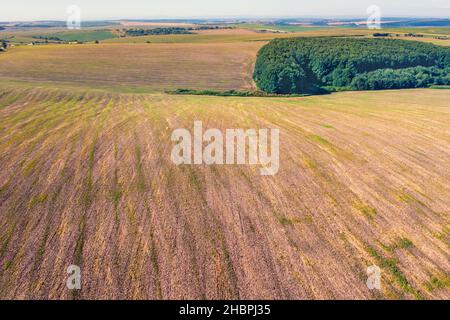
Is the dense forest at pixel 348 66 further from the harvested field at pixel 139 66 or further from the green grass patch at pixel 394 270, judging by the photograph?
the green grass patch at pixel 394 270

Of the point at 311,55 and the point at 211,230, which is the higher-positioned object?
the point at 311,55

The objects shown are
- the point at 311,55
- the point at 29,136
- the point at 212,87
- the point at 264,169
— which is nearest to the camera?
the point at 264,169

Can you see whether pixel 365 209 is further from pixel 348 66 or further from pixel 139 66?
pixel 139 66
